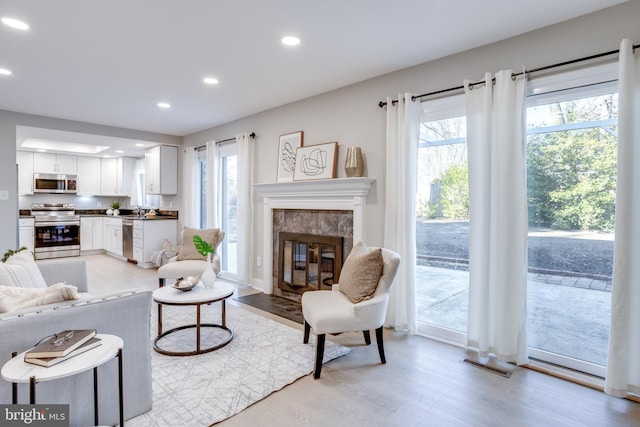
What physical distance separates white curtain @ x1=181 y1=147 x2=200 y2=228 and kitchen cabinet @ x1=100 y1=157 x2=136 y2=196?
2938 millimetres

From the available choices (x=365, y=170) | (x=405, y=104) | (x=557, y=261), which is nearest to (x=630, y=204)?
(x=557, y=261)

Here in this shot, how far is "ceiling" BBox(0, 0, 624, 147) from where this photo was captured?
2.33m

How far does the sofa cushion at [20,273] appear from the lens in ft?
7.31

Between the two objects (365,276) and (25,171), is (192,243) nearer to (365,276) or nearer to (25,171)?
(365,276)

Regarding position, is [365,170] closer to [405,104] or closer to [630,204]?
[405,104]

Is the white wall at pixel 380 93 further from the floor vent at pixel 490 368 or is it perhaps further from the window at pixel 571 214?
the floor vent at pixel 490 368

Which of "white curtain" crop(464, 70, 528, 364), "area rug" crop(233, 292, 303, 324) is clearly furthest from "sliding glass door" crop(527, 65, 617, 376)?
"area rug" crop(233, 292, 303, 324)

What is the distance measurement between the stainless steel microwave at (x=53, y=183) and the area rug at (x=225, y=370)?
619 cm

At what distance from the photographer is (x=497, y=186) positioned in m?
2.70

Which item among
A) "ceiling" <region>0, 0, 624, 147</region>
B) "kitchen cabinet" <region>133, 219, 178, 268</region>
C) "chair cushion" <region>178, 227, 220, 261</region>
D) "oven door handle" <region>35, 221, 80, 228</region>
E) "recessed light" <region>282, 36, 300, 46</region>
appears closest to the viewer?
"ceiling" <region>0, 0, 624, 147</region>

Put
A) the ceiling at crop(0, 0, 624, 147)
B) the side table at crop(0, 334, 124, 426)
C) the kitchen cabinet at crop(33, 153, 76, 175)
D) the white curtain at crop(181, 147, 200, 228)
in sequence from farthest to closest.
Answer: the kitchen cabinet at crop(33, 153, 76, 175)
the white curtain at crop(181, 147, 200, 228)
the ceiling at crop(0, 0, 624, 147)
the side table at crop(0, 334, 124, 426)

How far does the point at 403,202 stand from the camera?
325 cm

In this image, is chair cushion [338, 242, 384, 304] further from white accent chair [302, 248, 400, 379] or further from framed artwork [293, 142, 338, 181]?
framed artwork [293, 142, 338, 181]

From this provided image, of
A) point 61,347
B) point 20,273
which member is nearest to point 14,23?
point 20,273
